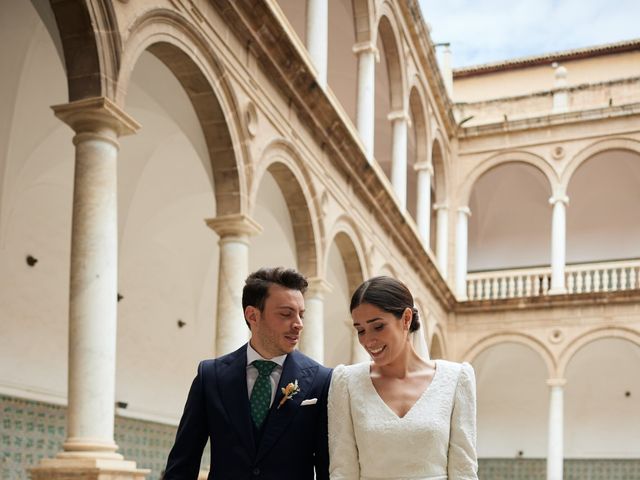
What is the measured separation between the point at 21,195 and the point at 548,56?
17201 millimetres

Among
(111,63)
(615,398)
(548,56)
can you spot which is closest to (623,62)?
(548,56)

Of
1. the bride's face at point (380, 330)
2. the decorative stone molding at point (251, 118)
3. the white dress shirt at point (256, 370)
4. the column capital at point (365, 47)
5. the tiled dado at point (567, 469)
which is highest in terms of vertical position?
the column capital at point (365, 47)

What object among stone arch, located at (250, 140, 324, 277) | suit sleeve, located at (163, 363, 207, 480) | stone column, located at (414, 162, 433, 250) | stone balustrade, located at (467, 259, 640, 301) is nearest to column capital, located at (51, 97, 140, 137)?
suit sleeve, located at (163, 363, 207, 480)

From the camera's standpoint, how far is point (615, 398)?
2170cm

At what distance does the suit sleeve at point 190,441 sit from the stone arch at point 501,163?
18.6 m

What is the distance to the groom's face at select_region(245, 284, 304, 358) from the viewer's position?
2.93 meters

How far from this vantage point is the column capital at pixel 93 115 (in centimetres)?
618

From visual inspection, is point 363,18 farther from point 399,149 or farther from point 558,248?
point 558,248

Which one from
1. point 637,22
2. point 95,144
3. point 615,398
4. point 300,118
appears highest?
point 637,22

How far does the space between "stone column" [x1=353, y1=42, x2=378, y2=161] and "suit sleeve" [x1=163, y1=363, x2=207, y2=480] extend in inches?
422

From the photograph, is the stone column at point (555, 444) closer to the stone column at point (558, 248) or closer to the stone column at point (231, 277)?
the stone column at point (558, 248)

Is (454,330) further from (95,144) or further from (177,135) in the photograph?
(95,144)

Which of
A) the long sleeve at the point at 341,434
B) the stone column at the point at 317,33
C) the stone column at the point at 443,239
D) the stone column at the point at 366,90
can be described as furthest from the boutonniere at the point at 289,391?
the stone column at the point at 443,239

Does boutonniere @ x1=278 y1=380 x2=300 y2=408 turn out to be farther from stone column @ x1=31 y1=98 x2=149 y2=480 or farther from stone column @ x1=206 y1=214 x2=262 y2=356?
stone column @ x1=206 y1=214 x2=262 y2=356
